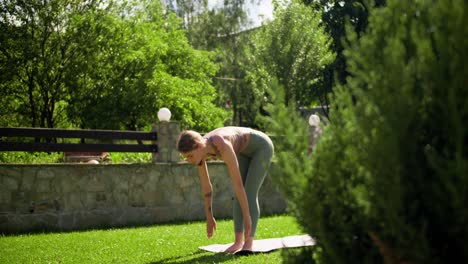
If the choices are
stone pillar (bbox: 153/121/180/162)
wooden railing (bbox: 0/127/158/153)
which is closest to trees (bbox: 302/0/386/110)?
stone pillar (bbox: 153/121/180/162)

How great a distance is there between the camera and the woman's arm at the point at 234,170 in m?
5.13

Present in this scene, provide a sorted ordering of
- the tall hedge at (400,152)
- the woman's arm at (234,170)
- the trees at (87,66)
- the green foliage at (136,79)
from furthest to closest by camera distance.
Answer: the green foliage at (136,79) → the trees at (87,66) → the woman's arm at (234,170) → the tall hedge at (400,152)

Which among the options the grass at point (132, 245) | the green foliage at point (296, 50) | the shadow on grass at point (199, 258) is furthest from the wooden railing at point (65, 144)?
the green foliage at point (296, 50)

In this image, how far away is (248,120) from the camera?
1432 inches

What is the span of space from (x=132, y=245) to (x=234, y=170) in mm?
2493

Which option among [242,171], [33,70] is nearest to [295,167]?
[242,171]

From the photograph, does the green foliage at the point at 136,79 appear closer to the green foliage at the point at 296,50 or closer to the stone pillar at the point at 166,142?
the green foliage at the point at 296,50

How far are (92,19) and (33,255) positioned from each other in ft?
47.7

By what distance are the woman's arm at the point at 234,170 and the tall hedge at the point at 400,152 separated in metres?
2.95

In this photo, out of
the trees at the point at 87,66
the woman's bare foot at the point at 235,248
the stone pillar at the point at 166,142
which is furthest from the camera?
the trees at the point at 87,66

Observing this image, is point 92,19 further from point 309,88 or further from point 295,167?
point 295,167

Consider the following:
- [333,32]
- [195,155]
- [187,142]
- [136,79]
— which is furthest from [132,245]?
[333,32]

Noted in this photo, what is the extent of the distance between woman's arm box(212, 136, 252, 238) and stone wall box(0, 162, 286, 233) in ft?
11.3

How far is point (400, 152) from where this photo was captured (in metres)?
1.81
